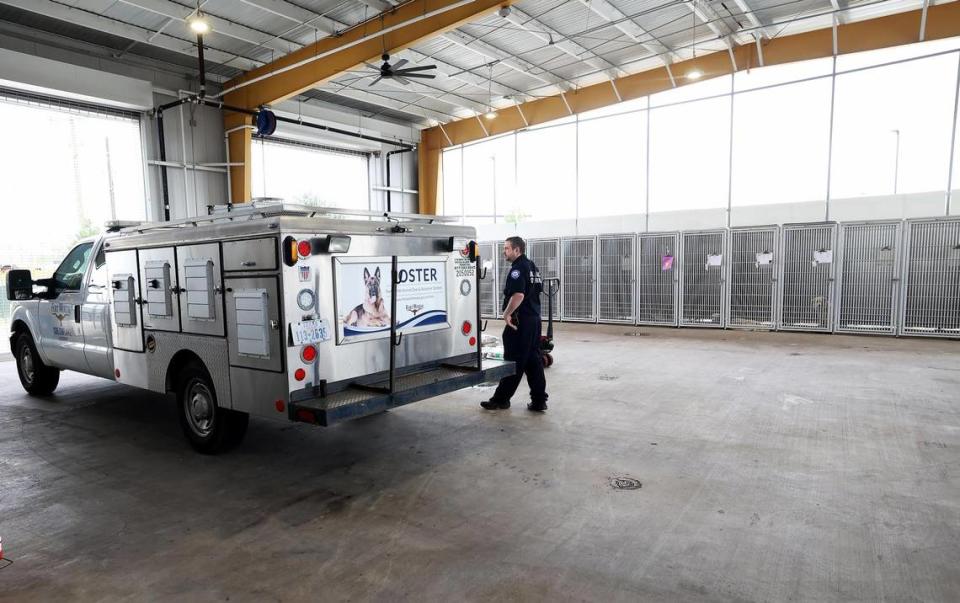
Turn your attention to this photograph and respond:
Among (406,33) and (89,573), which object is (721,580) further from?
(406,33)

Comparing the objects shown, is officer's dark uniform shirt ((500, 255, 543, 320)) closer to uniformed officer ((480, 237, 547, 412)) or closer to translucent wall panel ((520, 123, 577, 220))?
uniformed officer ((480, 237, 547, 412))

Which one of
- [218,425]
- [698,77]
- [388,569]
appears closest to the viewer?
[388,569]

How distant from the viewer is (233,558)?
3.08 meters

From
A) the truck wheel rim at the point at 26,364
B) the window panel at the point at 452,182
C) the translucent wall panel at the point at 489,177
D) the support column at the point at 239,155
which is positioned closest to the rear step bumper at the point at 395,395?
the truck wheel rim at the point at 26,364

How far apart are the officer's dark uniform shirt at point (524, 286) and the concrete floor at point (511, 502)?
117 centimetres

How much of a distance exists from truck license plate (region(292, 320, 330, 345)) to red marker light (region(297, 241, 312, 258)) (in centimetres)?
49

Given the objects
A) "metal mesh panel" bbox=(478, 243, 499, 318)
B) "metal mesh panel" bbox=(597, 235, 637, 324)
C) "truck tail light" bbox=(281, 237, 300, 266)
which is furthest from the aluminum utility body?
"metal mesh panel" bbox=(478, 243, 499, 318)

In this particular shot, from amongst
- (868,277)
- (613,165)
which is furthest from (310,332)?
(613,165)

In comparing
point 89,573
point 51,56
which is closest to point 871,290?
point 89,573

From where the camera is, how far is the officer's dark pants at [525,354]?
5.95 metres

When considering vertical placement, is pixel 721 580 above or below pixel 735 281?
below

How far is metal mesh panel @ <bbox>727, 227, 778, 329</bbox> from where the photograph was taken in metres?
11.2

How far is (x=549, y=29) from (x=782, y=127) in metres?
5.92

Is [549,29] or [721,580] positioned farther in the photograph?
[549,29]
